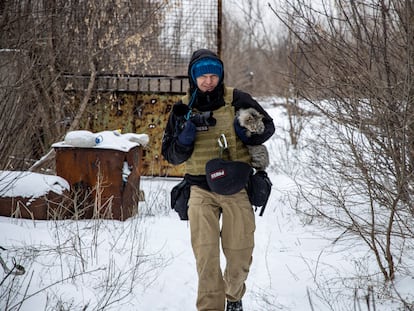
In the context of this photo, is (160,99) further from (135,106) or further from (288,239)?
(288,239)

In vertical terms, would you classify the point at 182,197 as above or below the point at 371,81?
below

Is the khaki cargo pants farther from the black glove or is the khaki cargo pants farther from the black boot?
the black glove

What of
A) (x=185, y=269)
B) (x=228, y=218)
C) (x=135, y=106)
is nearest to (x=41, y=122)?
(x=135, y=106)

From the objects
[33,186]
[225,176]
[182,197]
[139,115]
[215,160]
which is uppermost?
[139,115]

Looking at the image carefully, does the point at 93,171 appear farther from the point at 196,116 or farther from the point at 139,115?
the point at 139,115

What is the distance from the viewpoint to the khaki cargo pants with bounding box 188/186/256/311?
117 inches

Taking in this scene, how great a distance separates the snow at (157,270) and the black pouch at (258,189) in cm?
71

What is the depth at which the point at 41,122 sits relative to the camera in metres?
7.43

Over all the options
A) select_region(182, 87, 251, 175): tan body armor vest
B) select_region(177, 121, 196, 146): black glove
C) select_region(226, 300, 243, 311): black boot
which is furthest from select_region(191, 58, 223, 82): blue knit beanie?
select_region(226, 300, 243, 311): black boot

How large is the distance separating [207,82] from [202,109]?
185mm

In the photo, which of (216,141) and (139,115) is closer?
(216,141)

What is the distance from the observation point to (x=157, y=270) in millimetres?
3943

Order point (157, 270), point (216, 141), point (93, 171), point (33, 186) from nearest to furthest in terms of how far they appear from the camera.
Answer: point (216, 141) < point (157, 270) < point (33, 186) < point (93, 171)

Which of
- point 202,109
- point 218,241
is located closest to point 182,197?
point 218,241
